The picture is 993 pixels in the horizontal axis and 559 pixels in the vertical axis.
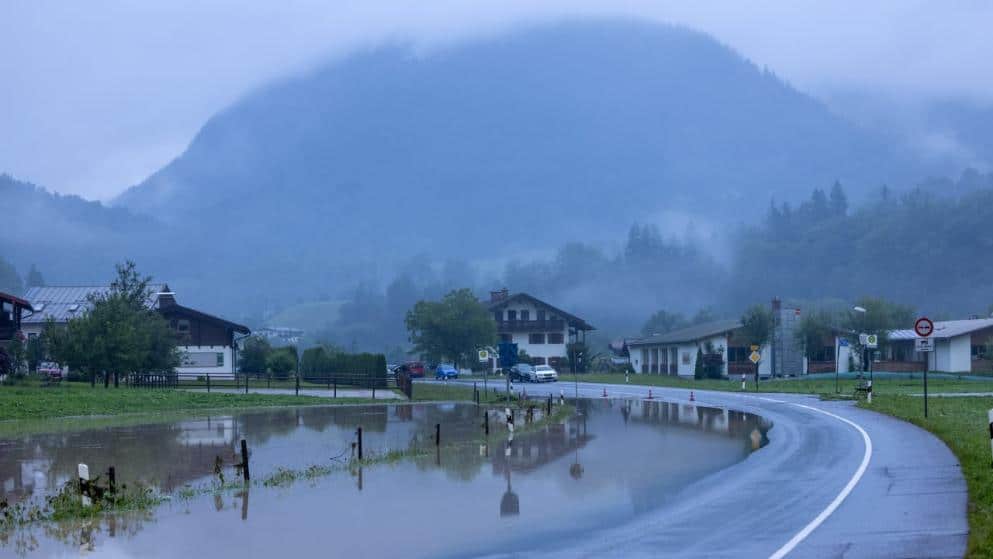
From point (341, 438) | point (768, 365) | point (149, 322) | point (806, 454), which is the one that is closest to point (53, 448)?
point (341, 438)

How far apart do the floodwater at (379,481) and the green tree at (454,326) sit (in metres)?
57.2

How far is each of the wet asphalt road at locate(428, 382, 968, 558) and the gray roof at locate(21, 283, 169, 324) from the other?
7079cm

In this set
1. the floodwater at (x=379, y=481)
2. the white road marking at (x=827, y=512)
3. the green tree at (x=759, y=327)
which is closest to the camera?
the white road marking at (x=827, y=512)

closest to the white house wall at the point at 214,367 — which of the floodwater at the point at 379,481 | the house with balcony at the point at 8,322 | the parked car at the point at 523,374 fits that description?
the house with balcony at the point at 8,322

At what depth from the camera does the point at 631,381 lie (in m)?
78.3

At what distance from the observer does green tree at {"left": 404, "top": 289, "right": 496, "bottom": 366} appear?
3782 inches

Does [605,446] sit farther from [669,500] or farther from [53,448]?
[53,448]

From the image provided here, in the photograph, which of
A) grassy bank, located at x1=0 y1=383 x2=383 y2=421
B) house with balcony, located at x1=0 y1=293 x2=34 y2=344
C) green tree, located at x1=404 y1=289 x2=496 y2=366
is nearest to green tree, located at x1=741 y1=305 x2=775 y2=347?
green tree, located at x1=404 y1=289 x2=496 y2=366

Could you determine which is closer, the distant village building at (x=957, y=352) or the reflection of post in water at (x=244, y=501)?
the reflection of post in water at (x=244, y=501)

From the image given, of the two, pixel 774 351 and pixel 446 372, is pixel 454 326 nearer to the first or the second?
pixel 446 372

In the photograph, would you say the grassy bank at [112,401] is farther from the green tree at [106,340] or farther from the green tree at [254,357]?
the green tree at [254,357]

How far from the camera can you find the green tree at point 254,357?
79062mm

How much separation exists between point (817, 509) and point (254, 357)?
68850mm

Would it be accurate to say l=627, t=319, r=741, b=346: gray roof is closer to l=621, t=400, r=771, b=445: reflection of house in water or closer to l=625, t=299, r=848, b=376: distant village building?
l=625, t=299, r=848, b=376: distant village building
